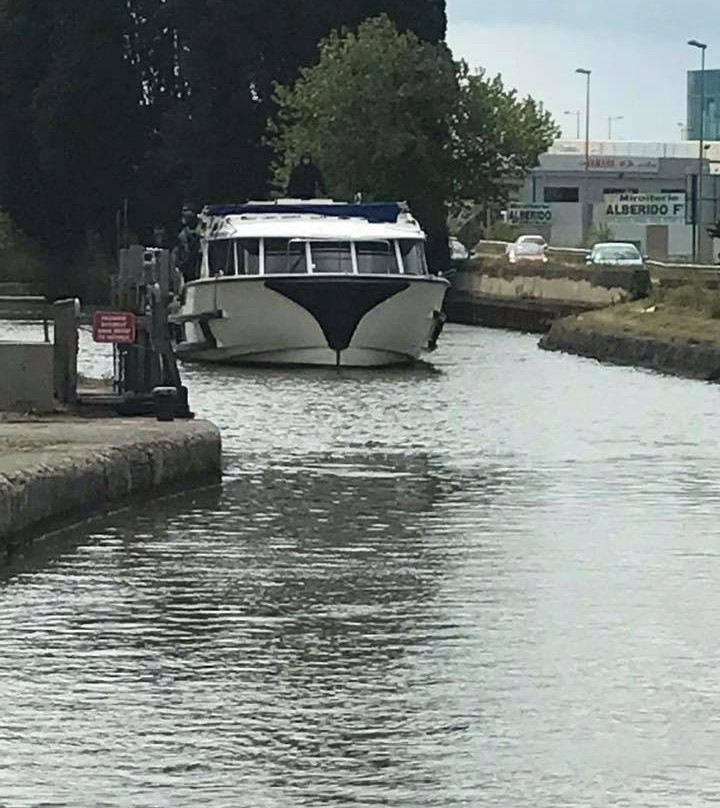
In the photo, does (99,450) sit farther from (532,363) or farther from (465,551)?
(532,363)

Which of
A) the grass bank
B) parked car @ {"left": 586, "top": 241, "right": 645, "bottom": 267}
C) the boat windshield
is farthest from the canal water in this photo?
parked car @ {"left": 586, "top": 241, "right": 645, "bottom": 267}

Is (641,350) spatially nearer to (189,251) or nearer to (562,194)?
(189,251)

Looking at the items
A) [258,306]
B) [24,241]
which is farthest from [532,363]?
[24,241]

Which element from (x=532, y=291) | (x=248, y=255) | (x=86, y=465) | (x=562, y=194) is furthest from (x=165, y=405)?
(x=562, y=194)

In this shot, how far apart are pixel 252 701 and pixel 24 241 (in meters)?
76.8

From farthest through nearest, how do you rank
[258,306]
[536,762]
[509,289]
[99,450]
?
[509,289] < [258,306] < [99,450] < [536,762]

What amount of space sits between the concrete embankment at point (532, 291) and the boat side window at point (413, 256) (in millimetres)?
11706

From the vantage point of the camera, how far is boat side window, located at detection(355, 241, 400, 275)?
39.9 m

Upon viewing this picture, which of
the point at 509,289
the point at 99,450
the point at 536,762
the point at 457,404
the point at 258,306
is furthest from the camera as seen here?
the point at 509,289

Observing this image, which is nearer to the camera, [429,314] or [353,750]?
[353,750]

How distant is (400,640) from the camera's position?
467 inches

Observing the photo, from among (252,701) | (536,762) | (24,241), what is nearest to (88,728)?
(252,701)

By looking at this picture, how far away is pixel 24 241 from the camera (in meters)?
85.9

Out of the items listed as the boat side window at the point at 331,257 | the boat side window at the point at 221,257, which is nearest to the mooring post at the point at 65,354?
the boat side window at the point at 331,257
